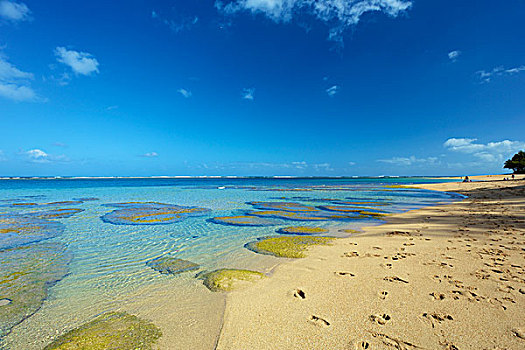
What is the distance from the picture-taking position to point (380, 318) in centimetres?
473

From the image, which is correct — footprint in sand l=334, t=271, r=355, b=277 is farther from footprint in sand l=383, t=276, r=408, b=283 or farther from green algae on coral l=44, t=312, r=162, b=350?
green algae on coral l=44, t=312, r=162, b=350

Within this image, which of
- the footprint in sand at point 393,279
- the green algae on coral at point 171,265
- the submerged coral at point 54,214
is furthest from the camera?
the submerged coral at point 54,214

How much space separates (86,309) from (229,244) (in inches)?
244

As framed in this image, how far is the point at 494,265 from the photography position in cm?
720

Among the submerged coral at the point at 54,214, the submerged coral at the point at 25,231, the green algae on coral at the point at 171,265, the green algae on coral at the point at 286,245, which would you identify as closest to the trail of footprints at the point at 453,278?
the green algae on coral at the point at 286,245

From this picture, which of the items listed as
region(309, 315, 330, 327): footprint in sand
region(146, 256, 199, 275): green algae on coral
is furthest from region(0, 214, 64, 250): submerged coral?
region(309, 315, 330, 327): footprint in sand

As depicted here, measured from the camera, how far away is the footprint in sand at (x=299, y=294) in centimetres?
583

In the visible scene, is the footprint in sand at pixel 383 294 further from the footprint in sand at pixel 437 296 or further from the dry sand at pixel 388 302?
the footprint in sand at pixel 437 296

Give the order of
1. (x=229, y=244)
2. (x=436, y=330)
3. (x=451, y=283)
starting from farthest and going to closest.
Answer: (x=229, y=244)
(x=451, y=283)
(x=436, y=330)

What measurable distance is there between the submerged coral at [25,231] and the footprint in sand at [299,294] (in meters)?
13.2

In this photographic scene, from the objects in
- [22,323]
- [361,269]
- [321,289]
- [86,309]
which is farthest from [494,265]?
[22,323]

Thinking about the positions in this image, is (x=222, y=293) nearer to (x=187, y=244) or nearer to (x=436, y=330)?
(x=436, y=330)

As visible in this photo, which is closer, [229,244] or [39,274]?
[39,274]

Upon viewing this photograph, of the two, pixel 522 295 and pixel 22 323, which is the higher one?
pixel 522 295
